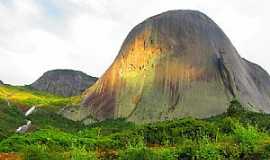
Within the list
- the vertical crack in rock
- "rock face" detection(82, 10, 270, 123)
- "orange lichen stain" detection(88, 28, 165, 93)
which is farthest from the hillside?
the vertical crack in rock

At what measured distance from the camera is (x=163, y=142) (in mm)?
34688

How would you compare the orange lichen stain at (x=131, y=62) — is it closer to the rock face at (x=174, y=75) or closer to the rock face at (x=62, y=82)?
the rock face at (x=174, y=75)

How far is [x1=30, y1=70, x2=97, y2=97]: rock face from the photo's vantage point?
132500 millimetres

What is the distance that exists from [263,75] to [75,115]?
2688 cm

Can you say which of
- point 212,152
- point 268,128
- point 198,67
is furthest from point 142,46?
point 212,152

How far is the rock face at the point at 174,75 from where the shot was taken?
66.6 metres

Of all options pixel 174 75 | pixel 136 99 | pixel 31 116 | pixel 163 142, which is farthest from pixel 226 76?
pixel 163 142

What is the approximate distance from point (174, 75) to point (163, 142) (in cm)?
3458

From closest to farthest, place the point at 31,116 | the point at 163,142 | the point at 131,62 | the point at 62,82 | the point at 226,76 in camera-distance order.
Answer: the point at 163,142, the point at 226,76, the point at 31,116, the point at 131,62, the point at 62,82

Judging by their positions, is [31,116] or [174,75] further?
[31,116]

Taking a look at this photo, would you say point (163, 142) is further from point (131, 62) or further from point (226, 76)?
point (131, 62)

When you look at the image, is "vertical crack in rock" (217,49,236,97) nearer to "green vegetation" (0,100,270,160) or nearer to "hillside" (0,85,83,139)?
"green vegetation" (0,100,270,160)

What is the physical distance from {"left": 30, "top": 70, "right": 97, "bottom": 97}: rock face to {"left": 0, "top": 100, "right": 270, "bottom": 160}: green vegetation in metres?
82.1

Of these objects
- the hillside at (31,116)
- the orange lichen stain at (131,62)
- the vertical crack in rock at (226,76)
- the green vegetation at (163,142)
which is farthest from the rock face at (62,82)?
the green vegetation at (163,142)
